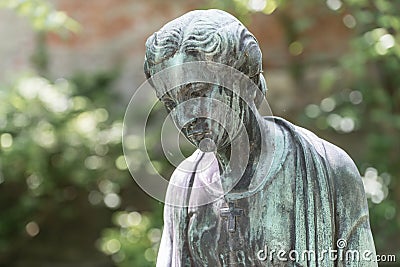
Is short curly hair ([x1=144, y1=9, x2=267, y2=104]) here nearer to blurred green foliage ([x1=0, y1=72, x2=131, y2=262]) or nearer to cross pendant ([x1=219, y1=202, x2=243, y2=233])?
cross pendant ([x1=219, y1=202, x2=243, y2=233])

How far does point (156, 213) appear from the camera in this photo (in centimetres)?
469

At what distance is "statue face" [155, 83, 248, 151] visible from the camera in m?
1.60

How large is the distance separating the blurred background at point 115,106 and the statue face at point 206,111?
2.43 m

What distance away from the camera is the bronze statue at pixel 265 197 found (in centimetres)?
167

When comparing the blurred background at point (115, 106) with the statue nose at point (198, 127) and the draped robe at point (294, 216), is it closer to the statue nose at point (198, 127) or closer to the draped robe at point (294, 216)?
the draped robe at point (294, 216)

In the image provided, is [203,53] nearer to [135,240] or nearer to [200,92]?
[200,92]

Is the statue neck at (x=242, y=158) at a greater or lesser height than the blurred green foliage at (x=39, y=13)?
lesser

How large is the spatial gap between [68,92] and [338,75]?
1662 millimetres

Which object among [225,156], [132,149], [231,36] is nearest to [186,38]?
[231,36]

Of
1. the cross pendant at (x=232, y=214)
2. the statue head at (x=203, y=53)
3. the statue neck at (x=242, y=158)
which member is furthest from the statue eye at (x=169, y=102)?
the cross pendant at (x=232, y=214)

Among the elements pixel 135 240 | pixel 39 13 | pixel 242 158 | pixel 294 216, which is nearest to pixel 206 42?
pixel 242 158

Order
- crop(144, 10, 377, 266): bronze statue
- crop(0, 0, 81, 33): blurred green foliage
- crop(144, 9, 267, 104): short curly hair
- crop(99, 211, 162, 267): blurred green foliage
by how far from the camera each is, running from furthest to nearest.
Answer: crop(99, 211, 162, 267): blurred green foliage, crop(0, 0, 81, 33): blurred green foliage, crop(144, 10, 377, 266): bronze statue, crop(144, 9, 267, 104): short curly hair

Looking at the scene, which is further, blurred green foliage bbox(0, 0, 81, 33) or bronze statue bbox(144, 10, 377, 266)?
blurred green foliage bbox(0, 0, 81, 33)

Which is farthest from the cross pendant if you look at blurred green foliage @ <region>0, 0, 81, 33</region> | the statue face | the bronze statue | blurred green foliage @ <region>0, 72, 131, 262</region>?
blurred green foliage @ <region>0, 72, 131, 262</region>
